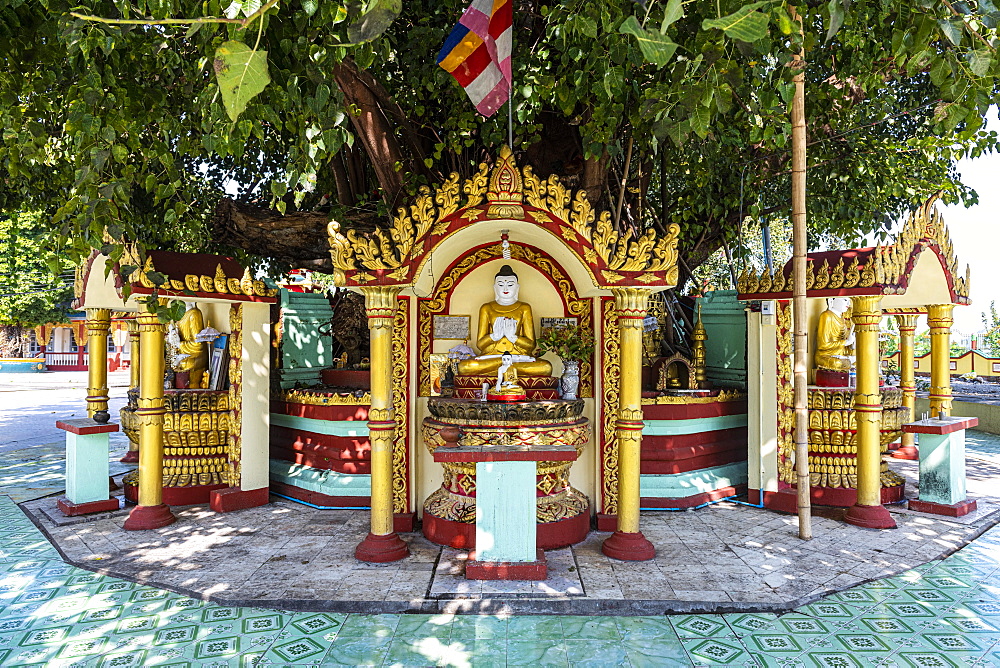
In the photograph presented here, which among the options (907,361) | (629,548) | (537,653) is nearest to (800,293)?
(629,548)

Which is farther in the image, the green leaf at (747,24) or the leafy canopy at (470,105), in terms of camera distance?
the leafy canopy at (470,105)

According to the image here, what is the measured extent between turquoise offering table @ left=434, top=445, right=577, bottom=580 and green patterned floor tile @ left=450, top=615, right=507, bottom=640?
0.61 m

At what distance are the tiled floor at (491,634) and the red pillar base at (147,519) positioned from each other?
1.45m

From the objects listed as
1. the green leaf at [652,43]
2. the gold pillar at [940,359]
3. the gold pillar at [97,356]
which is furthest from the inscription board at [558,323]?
the gold pillar at [97,356]

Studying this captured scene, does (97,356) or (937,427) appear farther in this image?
(97,356)

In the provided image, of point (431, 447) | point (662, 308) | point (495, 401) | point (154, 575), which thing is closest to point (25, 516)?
point (154, 575)

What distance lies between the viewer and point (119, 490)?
8195 mm

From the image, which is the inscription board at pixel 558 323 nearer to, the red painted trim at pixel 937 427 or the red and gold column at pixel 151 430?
the red painted trim at pixel 937 427

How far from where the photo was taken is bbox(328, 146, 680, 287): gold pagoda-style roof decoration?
17.5 feet

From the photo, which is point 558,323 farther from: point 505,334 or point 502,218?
point 502,218

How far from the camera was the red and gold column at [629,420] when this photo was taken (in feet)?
18.3

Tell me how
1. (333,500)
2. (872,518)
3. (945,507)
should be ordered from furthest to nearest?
(333,500), (945,507), (872,518)

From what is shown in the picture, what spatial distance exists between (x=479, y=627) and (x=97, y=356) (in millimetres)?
8083

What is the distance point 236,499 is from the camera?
23.2 ft
